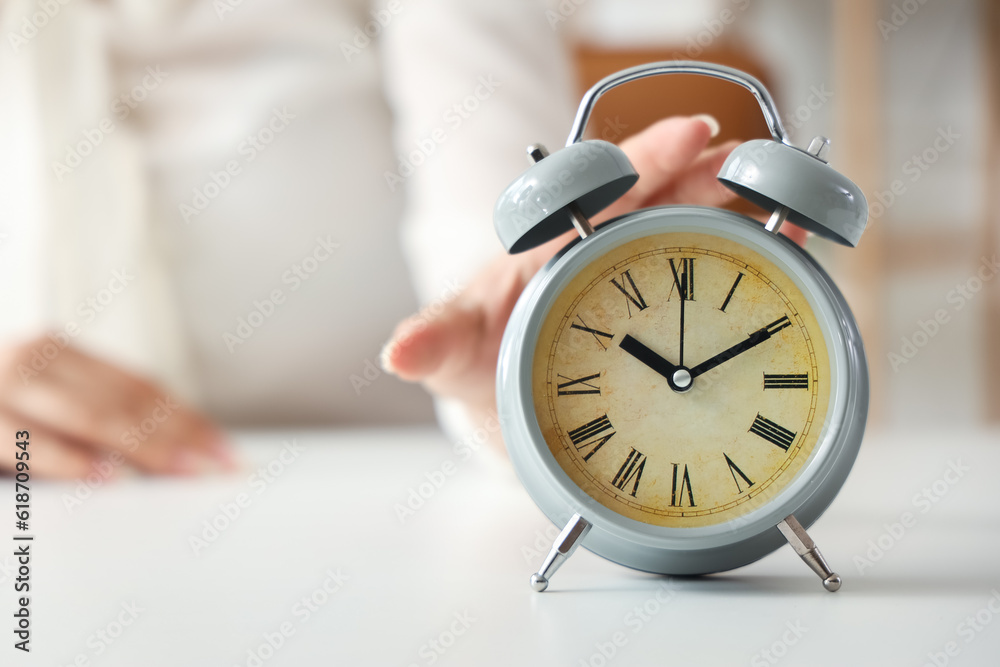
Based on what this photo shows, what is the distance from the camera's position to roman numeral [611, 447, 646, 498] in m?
0.71

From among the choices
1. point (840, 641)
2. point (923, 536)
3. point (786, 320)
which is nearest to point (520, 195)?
point (786, 320)

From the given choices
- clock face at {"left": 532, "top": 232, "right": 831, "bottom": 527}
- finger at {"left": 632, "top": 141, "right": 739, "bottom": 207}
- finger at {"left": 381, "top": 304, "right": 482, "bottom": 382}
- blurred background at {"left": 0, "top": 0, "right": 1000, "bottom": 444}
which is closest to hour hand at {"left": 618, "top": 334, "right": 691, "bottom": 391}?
clock face at {"left": 532, "top": 232, "right": 831, "bottom": 527}

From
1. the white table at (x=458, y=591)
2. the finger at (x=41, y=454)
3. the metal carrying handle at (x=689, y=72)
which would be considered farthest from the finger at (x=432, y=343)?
the finger at (x=41, y=454)

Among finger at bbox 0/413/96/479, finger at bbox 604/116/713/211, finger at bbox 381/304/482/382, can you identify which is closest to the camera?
finger at bbox 381/304/482/382

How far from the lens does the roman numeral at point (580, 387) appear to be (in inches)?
28.3

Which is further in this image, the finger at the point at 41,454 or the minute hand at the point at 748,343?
the finger at the point at 41,454

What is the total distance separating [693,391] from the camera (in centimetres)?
71

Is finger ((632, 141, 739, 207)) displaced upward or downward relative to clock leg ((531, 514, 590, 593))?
upward

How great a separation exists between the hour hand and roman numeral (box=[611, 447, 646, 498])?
0.22 feet

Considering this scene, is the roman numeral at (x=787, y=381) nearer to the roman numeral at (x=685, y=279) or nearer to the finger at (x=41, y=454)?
the roman numeral at (x=685, y=279)

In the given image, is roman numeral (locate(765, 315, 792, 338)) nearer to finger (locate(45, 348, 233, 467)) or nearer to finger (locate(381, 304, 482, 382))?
finger (locate(381, 304, 482, 382))

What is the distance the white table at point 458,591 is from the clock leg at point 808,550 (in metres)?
0.01

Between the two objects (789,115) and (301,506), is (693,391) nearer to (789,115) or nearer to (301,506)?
(301,506)

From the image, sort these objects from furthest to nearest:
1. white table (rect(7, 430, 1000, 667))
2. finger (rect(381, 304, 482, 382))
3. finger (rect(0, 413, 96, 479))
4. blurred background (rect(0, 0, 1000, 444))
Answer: blurred background (rect(0, 0, 1000, 444)), finger (rect(0, 413, 96, 479)), finger (rect(381, 304, 482, 382)), white table (rect(7, 430, 1000, 667))
